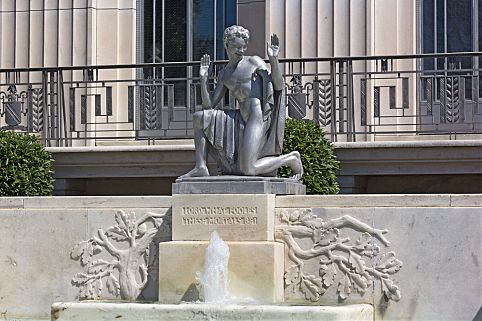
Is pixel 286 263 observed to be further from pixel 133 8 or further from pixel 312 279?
pixel 133 8

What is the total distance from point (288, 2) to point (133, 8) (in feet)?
8.90

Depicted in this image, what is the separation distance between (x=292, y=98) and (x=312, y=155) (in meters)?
1.54

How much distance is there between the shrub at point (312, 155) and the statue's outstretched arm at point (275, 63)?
2.42m

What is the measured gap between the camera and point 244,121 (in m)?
14.3

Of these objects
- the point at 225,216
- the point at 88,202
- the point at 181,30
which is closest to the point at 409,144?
the point at 225,216

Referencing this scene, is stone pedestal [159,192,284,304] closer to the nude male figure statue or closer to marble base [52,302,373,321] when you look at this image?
the nude male figure statue

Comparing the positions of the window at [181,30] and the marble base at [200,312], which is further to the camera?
the window at [181,30]

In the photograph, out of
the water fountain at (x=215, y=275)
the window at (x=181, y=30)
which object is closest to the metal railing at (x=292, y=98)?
the window at (x=181, y=30)

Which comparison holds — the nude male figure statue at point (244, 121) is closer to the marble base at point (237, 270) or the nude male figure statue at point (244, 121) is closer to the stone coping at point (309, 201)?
the stone coping at point (309, 201)

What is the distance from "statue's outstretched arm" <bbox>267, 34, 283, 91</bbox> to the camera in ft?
45.9

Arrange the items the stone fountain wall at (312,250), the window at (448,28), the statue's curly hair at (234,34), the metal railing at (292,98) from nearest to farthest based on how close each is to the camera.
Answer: the stone fountain wall at (312,250)
the statue's curly hair at (234,34)
the metal railing at (292,98)
the window at (448,28)

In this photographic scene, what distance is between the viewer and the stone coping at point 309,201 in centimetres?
1370

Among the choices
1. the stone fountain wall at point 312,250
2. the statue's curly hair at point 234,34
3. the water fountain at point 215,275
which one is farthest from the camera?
the statue's curly hair at point 234,34

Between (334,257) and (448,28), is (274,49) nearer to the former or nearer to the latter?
(334,257)
